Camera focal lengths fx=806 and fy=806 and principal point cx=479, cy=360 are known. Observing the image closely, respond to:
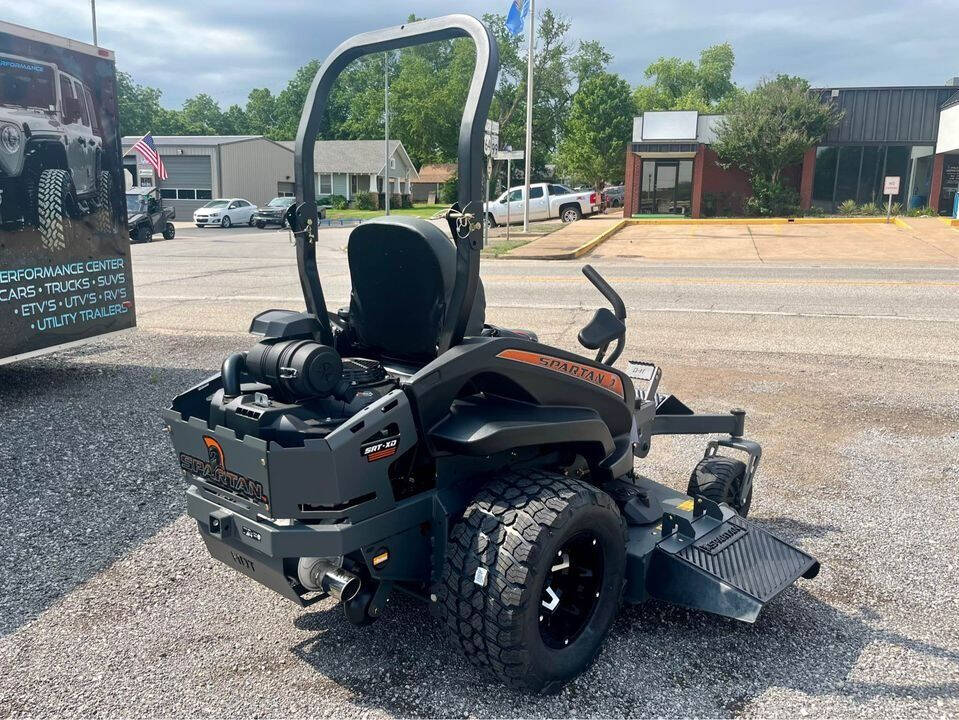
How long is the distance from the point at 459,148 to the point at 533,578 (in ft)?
4.82

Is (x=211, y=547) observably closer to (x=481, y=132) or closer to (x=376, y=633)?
(x=376, y=633)

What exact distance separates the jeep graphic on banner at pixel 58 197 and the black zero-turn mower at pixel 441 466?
14.6 ft

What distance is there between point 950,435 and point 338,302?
29.7 ft

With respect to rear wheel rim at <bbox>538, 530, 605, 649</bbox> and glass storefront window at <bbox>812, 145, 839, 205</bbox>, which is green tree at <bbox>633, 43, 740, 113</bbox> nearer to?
glass storefront window at <bbox>812, 145, 839, 205</bbox>

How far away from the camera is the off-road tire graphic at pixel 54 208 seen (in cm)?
686

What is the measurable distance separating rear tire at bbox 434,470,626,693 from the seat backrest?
661 millimetres

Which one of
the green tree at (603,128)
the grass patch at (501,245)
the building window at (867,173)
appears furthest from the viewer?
the green tree at (603,128)

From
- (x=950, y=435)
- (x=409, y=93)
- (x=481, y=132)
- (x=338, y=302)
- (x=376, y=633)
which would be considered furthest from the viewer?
(x=409, y=93)

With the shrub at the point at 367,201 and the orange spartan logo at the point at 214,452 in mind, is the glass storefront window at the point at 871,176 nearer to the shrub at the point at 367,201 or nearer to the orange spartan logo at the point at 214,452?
the orange spartan logo at the point at 214,452

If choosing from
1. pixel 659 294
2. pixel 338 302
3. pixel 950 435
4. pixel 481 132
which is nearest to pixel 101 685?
pixel 481 132

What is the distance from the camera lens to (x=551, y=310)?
11.7m

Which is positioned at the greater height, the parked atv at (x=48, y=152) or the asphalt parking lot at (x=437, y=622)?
the parked atv at (x=48, y=152)

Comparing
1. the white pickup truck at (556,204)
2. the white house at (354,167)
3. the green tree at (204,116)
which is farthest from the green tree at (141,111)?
the white pickup truck at (556,204)

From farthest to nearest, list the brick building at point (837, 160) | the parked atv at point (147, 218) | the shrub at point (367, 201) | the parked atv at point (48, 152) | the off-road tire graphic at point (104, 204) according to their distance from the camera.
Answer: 1. the shrub at point (367, 201)
2. the brick building at point (837, 160)
3. the parked atv at point (147, 218)
4. the off-road tire graphic at point (104, 204)
5. the parked atv at point (48, 152)
